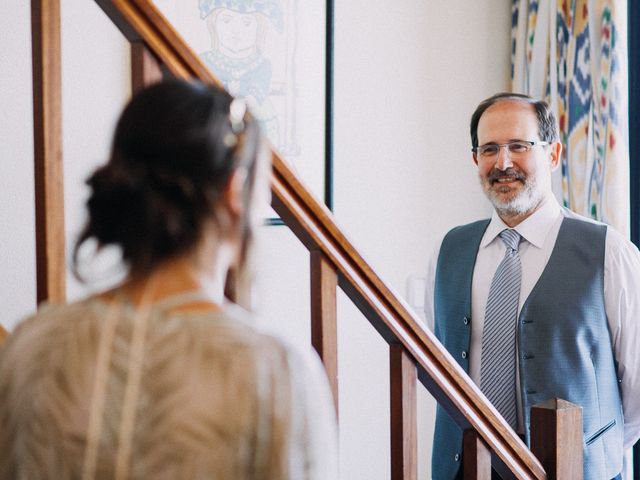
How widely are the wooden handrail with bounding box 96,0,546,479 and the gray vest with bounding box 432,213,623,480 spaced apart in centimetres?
57

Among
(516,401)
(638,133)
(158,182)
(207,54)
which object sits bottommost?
(516,401)

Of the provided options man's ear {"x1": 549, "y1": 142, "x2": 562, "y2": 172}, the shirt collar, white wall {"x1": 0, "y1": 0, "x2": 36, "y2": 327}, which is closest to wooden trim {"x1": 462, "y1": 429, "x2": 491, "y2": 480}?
the shirt collar

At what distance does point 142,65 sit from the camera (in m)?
1.16

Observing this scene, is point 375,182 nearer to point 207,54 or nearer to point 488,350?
point 207,54

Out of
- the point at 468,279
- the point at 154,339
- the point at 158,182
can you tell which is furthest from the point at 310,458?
the point at 468,279

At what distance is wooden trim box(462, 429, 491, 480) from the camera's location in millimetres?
1429

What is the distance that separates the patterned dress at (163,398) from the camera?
0.74 meters

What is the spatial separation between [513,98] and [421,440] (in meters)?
1.38

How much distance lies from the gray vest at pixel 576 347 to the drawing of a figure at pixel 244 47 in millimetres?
1068

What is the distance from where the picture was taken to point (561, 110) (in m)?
2.81

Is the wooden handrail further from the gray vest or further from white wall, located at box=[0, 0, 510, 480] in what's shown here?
white wall, located at box=[0, 0, 510, 480]

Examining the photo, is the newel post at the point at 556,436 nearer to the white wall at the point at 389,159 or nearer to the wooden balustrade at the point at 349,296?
the wooden balustrade at the point at 349,296

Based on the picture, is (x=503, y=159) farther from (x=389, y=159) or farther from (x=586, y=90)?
(x=389, y=159)

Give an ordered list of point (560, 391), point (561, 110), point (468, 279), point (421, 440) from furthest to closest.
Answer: point (421, 440)
point (561, 110)
point (468, 279)
point (560, 391)
